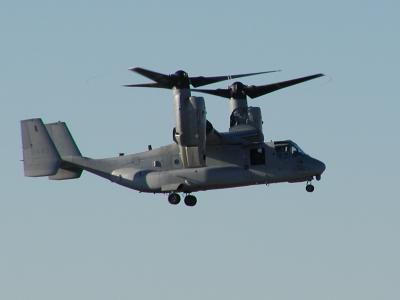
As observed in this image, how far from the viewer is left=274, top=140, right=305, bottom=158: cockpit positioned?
6738 cm

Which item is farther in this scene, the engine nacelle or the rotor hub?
the rotor hub

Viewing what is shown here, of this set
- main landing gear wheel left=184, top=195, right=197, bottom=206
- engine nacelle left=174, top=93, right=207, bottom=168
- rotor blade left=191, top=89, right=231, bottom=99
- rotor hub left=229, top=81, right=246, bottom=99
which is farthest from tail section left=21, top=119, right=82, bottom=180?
rotor hub left=229, top=81, right=246, bottom=99

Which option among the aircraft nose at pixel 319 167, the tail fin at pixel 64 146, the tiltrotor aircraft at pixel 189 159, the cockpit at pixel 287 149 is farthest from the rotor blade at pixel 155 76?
the aircraft nose at pixel 319 167

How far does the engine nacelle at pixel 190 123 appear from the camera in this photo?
6425 cm

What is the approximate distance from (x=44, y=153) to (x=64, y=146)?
2.39 meters

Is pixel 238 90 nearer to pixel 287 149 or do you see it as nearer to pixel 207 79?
pixel 207 79

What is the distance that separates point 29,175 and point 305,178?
1301 centimetres

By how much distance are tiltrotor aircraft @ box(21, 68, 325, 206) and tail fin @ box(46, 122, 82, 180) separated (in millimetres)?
48

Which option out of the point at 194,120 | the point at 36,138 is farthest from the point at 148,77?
the point at 36,138

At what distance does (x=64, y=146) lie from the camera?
72.4 metres

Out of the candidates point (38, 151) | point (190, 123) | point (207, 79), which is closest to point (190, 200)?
point (190, 123)

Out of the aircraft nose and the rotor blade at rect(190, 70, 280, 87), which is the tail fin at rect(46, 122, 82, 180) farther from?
the aircraft nose

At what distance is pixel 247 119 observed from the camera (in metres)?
71.9

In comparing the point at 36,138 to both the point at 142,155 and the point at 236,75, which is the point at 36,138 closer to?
the point at 142,155
